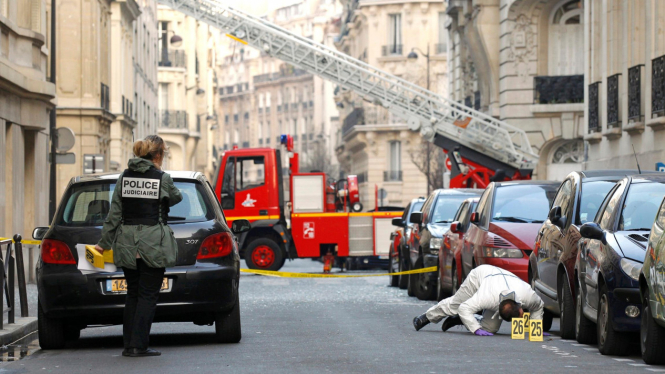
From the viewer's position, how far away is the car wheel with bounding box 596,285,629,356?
970cm

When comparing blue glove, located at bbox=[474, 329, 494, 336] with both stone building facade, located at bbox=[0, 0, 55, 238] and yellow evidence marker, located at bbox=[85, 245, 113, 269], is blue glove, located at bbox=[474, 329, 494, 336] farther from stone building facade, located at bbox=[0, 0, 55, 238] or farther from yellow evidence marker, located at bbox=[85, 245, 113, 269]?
stone building facade, located at bbox=[0, 0, 55, 238]

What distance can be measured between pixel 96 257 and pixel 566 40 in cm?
2816

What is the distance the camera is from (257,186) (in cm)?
2909

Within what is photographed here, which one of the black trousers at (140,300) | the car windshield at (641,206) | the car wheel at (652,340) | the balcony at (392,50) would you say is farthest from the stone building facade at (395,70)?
the car wheel at (652,340)

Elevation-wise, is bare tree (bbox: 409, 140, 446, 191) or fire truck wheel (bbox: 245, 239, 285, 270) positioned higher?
bare tree (bbox: 409, 140, 446, 191)

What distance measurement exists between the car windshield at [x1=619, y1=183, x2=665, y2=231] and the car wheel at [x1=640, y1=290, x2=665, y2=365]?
4.43 ft

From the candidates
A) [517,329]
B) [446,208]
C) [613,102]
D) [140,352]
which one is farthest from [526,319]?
[613,102]

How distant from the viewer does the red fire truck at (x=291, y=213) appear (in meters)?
28.8

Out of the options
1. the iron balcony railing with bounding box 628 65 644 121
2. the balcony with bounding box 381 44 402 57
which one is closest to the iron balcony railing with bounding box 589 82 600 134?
the iron balcony railing with bounding box 628 65 644 121

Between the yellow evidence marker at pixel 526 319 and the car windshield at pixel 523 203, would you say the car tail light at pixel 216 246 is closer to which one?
the yellow evidence marker at pixel 526 319

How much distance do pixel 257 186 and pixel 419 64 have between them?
45266 millimetres

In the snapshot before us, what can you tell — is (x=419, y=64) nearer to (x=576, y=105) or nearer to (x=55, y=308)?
(x=576, y=105)

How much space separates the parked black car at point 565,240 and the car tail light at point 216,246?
10.0 feet

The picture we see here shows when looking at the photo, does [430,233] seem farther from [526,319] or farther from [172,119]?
[172,119]
